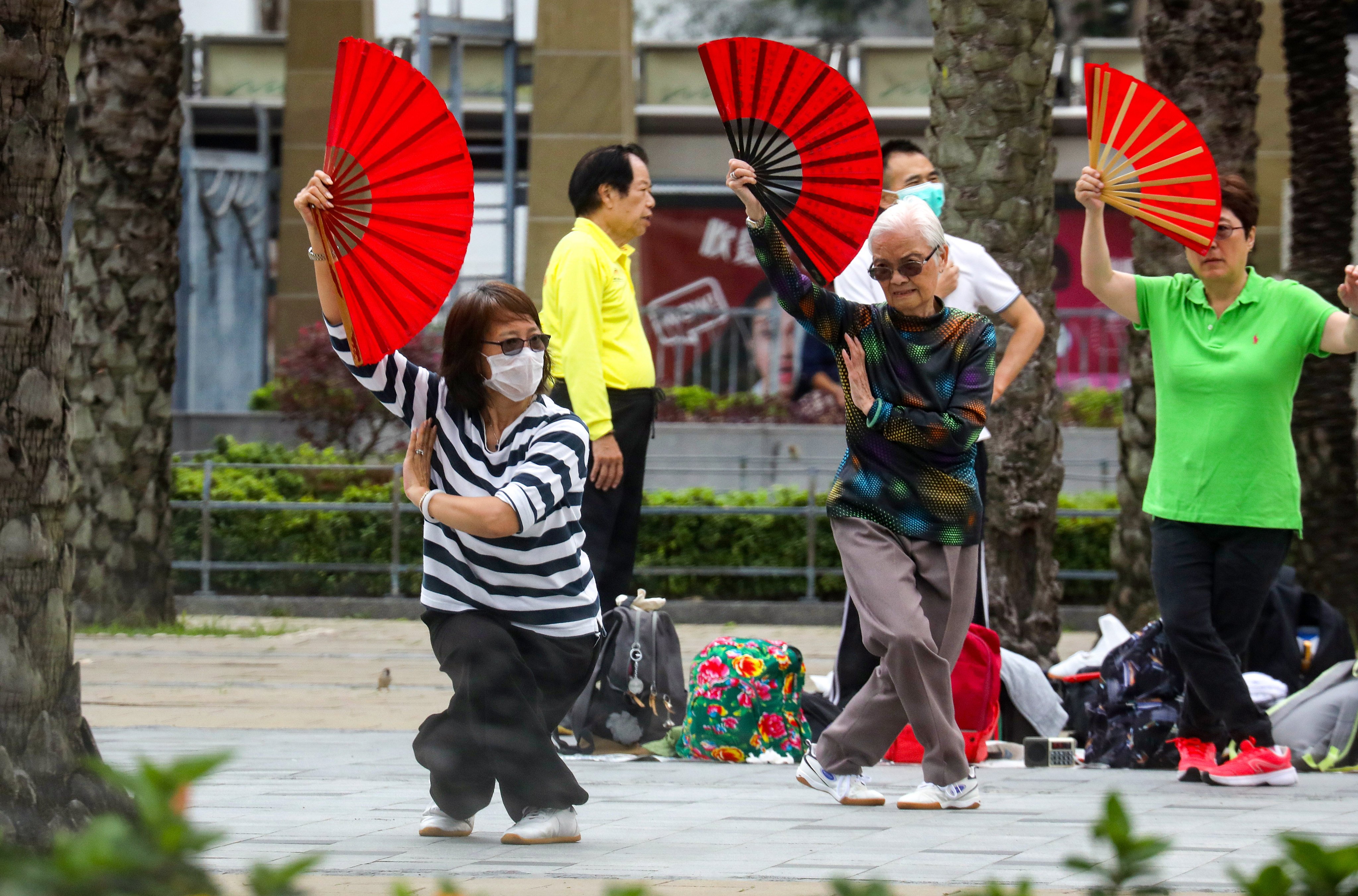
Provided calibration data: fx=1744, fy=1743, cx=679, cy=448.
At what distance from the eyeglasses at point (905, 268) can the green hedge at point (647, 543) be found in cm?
664

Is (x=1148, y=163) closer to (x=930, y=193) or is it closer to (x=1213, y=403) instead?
(x=1213, y=403)

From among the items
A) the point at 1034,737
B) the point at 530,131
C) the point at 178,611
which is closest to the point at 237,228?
the point at 530,131

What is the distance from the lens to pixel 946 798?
508 cm

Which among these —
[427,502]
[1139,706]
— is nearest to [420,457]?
[427,502]

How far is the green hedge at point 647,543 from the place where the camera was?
463 inches

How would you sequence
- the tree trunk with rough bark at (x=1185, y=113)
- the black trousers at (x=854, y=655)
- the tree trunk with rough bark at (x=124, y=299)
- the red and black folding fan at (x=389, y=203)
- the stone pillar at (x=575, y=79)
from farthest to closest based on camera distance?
1. the stone pillar at (x=575, y=79)
2. the tree trunk with rough bark at (x=124, y=299)
3. the tree trunk with rough bark at (x=1185, y=113)
4. the black trousers at (x=854, y=655)
5. the red and black folding fan at (x=389, y=203)

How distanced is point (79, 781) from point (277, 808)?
0.90 meters

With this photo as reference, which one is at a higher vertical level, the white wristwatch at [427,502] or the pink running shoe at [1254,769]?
the white wristwatch at [427,502]

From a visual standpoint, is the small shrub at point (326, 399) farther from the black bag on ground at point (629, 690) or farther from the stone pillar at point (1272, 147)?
the stone pillar at point (1272, 147)

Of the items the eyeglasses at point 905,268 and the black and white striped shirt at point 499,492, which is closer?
the black and white striped shirt at point 499,492

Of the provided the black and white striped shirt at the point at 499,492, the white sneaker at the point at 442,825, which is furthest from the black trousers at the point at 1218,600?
the white sneaker at the point at 442,825

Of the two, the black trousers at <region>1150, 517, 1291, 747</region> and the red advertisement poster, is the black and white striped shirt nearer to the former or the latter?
the black trousers at <region>1150, 517, 1291, 747</region>

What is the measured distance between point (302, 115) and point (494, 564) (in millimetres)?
16716

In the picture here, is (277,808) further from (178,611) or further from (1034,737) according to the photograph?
(178,611)
